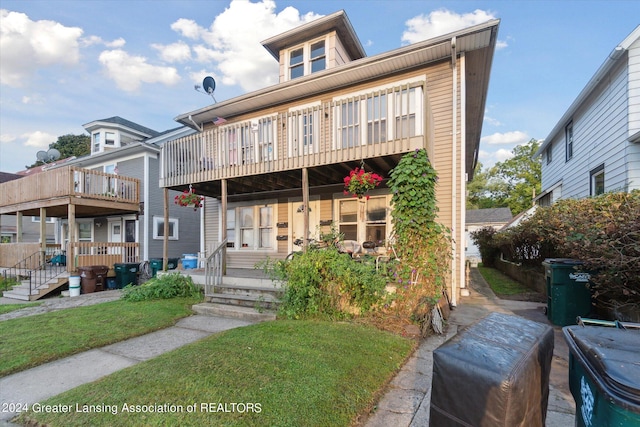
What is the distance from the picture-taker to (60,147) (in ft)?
130

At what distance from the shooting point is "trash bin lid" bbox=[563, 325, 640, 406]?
1.20 m

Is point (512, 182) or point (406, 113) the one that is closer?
point (406, 113)

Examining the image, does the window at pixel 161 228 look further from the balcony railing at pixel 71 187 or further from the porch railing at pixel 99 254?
the balcony railing at pixel 71 187

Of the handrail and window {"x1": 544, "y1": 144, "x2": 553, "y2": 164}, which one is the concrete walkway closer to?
the handrail

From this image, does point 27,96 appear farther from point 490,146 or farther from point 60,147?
point 490,146

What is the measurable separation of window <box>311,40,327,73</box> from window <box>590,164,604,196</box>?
9.23 meters

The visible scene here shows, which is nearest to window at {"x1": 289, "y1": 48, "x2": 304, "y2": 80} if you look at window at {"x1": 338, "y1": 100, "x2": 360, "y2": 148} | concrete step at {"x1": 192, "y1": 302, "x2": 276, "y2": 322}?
window at {"x1": 338, "y1": 100, "x2": 360, "y2": 148}

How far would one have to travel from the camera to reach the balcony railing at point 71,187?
1153 cm

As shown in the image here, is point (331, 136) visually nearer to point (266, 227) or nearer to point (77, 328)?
point (266, 227)

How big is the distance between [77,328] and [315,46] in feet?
31.1

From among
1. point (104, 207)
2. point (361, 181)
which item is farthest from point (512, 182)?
point (104, 207)

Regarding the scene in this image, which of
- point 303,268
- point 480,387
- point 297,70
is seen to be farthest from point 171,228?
point 480,387

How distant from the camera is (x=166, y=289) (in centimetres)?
747

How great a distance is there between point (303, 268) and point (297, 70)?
7.33m
